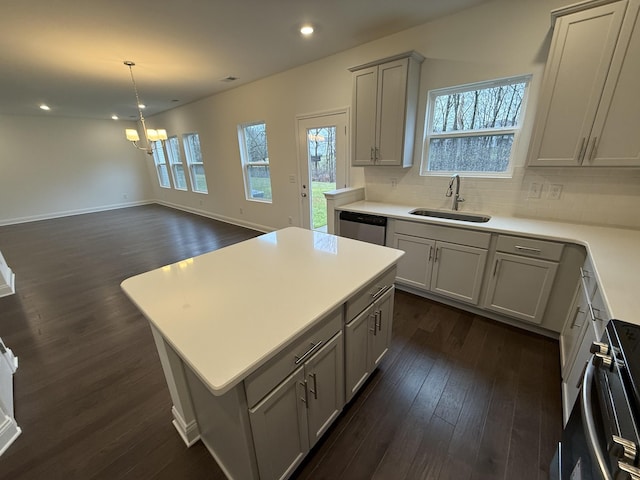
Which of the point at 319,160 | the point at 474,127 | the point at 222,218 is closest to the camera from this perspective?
the point at 474,127

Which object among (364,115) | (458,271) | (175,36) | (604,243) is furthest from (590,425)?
(175,36)

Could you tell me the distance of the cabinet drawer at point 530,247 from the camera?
74.2 inches

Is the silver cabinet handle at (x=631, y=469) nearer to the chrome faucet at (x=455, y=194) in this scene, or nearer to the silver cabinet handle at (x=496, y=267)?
the silver cabinet handle at (x=496, y=267)

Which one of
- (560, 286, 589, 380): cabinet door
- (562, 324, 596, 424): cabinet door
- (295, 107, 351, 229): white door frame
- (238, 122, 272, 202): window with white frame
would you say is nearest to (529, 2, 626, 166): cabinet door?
(560, 286, 589, 380): cabinet door

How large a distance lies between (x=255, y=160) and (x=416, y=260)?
12.3ft

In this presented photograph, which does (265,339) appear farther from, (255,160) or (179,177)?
(179,177)

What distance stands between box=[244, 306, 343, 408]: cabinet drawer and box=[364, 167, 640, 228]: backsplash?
88.1 inches

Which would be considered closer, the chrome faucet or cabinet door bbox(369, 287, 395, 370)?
cabinet door bbox(369, 287, 395, 370)

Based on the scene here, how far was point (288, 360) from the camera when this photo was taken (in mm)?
958

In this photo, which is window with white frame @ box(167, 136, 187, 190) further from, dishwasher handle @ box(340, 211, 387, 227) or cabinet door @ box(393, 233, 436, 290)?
cabinet door @ box(393, 233, 436, 290)

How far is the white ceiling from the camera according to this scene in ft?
7.20

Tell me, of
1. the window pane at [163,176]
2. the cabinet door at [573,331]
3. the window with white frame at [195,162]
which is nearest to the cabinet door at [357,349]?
the cabinet door at [573,331]

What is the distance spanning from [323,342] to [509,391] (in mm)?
1448

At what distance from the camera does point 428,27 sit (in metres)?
2.55
